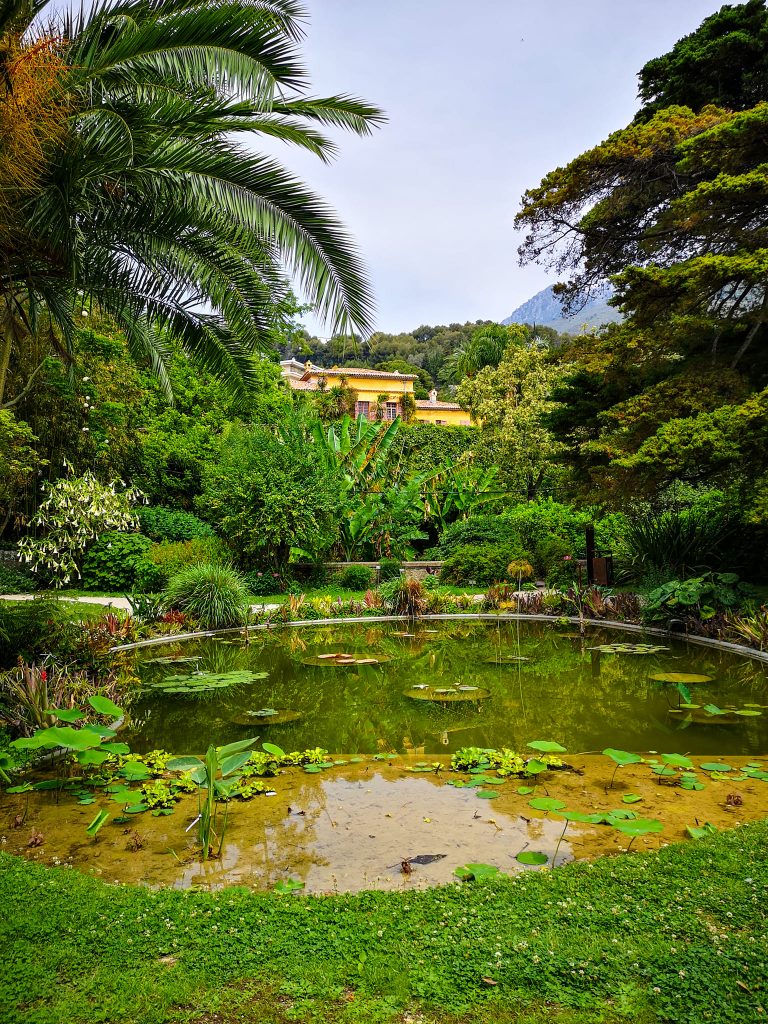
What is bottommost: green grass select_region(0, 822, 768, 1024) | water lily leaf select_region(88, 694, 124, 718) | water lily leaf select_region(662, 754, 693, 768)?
water lily leaf select_region(662, 754, 693, 768)

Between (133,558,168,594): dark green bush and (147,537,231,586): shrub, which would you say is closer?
(133,558,168,594): dark green bush

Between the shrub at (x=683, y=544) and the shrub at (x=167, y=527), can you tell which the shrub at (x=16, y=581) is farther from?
the shrub at (x=683, y=544)

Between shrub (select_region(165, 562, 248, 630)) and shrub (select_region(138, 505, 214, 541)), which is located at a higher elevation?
shrub (select_region(138, 505, 214, 541))

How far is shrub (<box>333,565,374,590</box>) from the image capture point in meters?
16.8

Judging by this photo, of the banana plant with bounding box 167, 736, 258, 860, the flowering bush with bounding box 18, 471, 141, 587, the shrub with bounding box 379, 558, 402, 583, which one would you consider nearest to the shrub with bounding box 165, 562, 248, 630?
the flowering bush with bounding box 18, 471, 141, 587

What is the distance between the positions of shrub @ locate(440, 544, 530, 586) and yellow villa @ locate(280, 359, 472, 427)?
1011 inches

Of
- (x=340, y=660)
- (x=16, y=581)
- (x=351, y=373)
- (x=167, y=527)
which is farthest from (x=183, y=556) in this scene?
(x=351, y=373)

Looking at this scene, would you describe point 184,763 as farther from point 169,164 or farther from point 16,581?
point 16,581

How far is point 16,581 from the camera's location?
50.6 feet

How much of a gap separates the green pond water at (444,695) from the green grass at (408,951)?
2515mm

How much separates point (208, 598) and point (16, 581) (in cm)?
651

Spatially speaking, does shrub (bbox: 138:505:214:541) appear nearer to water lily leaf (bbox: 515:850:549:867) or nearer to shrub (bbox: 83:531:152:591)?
shrub (bbox: 83:531:152:591)

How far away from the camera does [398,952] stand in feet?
8.11

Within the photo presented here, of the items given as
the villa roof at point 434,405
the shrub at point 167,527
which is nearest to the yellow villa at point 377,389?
the villa roof at point 434,405
